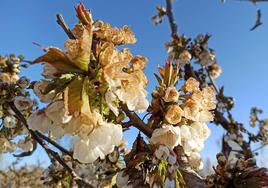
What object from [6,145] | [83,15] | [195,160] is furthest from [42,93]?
[6,145]

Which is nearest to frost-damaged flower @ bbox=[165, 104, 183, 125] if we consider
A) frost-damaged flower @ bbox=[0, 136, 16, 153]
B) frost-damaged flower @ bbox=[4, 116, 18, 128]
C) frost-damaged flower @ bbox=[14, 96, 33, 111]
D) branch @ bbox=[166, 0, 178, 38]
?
frost-damaged flower @ bbox=[14, 96, 33, 111]

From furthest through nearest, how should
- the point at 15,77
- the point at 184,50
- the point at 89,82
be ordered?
the point at 184,50 → the point at 15,77 → the point at 89,82

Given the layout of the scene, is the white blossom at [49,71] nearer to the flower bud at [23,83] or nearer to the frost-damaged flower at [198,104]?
the frost-damaged flower at [198,104]

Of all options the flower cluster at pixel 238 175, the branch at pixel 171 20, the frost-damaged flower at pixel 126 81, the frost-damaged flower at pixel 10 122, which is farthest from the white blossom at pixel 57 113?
the branch at pixel 171 20

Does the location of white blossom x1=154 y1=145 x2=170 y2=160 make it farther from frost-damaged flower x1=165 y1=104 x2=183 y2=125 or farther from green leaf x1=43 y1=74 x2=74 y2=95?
green leaf x1=43 y1=74 x2=74 y2=95

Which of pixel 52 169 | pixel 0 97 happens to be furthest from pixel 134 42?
pixel 52 169

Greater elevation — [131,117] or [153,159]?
[131,117]

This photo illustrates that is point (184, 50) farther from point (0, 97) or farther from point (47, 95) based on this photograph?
point (47, 95)

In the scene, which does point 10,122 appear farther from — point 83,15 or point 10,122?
point 83,15
